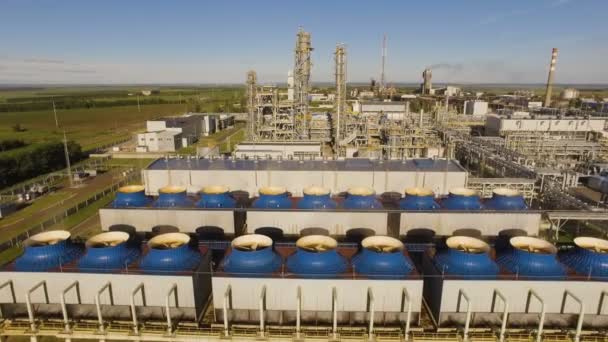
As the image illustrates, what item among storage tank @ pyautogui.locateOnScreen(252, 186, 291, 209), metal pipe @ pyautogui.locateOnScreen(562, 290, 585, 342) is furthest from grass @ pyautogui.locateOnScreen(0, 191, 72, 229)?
metal pipe @ pyautogui.locateOnScreen(562, 290, 585, 342)

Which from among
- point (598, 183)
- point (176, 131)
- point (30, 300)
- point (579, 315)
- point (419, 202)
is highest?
point (176, 131)

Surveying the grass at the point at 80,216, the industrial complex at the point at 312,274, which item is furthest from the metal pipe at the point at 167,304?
the grass at the point at 80,216

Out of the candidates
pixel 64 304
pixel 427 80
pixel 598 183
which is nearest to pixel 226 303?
pixel 64 304

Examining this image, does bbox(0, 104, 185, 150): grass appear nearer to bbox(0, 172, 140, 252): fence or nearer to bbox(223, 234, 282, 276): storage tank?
bbox(0, 172, 140, 252): fence

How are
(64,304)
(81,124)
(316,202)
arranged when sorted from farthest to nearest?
(81,124)
(316,202)
(64,304)

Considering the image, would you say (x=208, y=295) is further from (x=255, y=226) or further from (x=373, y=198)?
(x=373, y=198)

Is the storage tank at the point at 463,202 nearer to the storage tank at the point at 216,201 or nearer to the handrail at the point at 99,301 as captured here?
the storage tank at the point at 216,201

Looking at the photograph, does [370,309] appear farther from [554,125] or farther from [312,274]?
[554,125]
